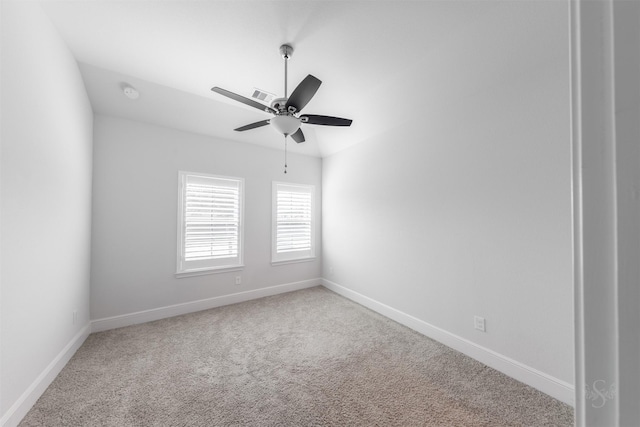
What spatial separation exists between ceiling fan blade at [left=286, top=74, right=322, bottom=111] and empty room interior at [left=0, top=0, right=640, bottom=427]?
0.03m

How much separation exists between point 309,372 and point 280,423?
1.85 feet

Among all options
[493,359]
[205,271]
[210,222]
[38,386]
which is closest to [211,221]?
[210,222]

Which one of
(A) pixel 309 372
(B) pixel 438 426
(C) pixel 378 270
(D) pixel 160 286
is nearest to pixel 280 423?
(A) pixel 309 372

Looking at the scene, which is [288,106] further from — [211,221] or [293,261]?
[293,261]

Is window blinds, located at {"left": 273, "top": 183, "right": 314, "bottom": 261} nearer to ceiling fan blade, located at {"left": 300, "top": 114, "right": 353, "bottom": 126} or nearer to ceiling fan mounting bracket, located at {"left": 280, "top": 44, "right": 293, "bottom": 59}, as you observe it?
ceiling fan blade, located at {"left": 300, "top": 114, "right": 353, "bottom": 126}

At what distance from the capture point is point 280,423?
1.77 m

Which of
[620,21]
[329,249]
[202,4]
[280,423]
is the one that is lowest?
Answer: [280,423]

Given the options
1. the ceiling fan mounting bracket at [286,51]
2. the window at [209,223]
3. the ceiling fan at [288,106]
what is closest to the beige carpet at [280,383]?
the window at [209,223]

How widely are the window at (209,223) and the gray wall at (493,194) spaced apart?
2.32m

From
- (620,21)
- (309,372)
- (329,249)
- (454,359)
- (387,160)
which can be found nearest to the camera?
(620,21)

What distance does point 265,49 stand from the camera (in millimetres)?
2383

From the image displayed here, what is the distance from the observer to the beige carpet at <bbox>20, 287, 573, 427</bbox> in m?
1.82

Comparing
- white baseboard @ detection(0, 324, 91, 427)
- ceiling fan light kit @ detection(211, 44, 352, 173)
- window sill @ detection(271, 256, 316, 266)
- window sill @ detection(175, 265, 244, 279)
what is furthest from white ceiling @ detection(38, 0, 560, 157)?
white baseboard @ detection(0, 324, 91, 427)

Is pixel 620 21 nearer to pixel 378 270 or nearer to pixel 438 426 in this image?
pixel 438 426
